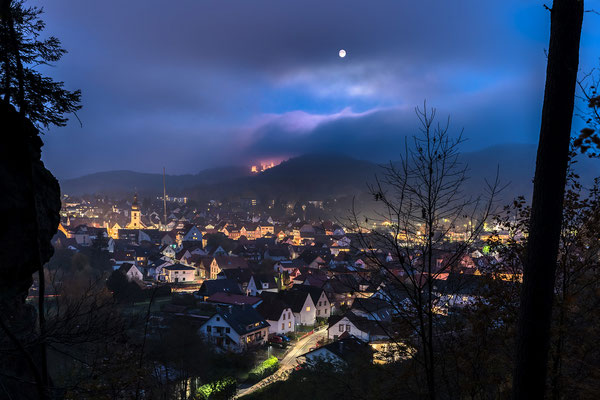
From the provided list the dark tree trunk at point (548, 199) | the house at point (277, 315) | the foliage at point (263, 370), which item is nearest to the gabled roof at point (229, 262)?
the house at point (277, 315)

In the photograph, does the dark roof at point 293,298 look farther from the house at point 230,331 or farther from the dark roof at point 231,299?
the house at point 230,331

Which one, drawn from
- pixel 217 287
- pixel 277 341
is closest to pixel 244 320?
pixel 277 341

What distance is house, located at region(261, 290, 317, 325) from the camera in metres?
32.0

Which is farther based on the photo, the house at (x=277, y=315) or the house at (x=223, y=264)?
the house at (x=223, y=264)

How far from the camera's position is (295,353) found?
25.1m

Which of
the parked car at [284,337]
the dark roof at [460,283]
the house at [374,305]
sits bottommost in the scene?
the parked car at [284,337]

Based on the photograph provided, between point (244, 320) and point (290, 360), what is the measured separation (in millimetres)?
4765

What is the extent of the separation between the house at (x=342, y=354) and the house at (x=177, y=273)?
2758 cm

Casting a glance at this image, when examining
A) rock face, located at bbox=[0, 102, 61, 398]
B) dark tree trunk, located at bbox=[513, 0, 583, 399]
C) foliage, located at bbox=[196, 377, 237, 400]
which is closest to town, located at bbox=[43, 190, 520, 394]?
dark tree trunk, located at bbox=[513, 0, 583, 399]

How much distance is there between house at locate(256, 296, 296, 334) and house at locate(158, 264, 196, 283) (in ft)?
55.2

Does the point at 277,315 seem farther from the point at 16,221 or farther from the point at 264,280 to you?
the point at 16,221

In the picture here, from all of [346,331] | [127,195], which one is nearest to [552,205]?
[346,331]

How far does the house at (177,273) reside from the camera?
44.2 metres

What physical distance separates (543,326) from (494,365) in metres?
3.10
